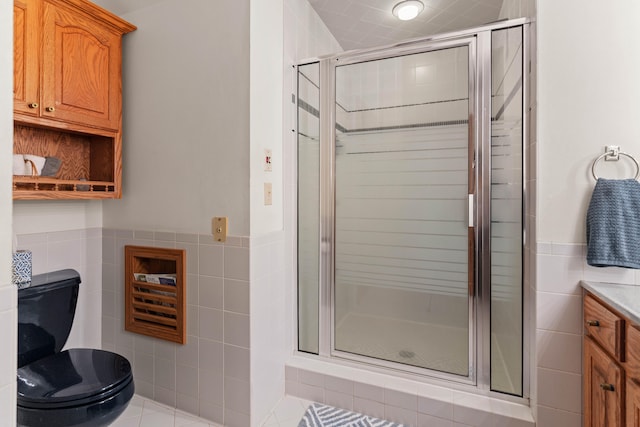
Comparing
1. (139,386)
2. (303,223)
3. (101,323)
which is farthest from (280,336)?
(101,323)

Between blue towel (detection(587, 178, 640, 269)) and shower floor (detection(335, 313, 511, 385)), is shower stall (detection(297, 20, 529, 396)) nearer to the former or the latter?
shower floor (detection(335, 313, 511, 385))

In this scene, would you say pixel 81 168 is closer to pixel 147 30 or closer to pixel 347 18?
pixel 147 30

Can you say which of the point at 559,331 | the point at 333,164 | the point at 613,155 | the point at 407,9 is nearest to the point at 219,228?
the point at 333,164

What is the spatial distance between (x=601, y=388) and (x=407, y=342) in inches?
32.2


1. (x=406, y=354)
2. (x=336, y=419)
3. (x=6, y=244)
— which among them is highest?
(x=6, y=244)

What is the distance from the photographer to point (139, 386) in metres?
1.74

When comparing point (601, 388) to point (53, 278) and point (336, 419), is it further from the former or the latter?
point (53, 278)

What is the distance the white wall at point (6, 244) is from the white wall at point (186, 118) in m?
0.82

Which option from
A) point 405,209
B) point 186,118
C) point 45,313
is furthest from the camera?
point 405,209

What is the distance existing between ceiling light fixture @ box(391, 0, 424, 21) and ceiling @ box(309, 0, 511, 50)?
31 millimetres

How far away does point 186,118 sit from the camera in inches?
63.4

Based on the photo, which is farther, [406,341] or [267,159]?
[406,341]

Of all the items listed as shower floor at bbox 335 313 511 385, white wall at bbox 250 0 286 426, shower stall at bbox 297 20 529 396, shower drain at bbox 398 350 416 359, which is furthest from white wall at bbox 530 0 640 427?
white wall at bbox 250 0 286 426

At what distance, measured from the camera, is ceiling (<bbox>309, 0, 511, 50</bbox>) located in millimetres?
2002
